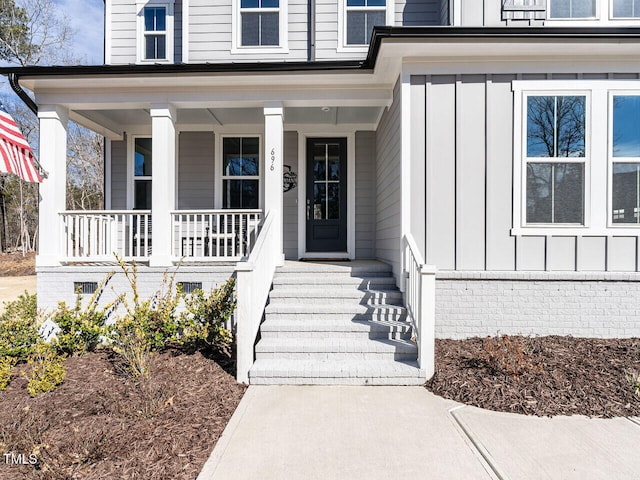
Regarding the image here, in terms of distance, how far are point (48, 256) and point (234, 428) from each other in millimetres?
4341

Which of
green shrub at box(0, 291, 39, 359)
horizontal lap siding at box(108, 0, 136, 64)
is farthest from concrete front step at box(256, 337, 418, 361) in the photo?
horizontal lap siding at box(108, 0, 136, 64)

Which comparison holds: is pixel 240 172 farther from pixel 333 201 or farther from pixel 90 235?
pixel 90 235

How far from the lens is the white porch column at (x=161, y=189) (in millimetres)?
5581

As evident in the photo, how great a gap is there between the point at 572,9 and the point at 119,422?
24.8 ft

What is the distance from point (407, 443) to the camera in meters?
2.74

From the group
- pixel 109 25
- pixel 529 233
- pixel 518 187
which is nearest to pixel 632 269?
pixel 529 233

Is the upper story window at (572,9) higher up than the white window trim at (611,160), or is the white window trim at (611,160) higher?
the upper story window at (572,9)

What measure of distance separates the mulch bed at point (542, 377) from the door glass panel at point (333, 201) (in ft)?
11.8

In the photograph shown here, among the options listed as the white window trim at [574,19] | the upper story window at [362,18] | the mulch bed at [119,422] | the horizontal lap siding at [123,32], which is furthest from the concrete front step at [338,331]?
the horizontal lap siding at [123,32]

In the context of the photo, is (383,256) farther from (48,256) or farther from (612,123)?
(48,256)

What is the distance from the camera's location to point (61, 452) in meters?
A: 2.50

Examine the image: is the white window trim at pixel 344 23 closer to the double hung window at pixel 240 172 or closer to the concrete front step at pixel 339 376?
the double hung window at pixel 240 172

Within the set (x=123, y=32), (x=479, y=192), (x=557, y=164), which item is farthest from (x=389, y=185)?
(x=123, y=32)

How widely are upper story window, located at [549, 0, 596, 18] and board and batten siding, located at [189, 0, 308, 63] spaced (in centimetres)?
403
